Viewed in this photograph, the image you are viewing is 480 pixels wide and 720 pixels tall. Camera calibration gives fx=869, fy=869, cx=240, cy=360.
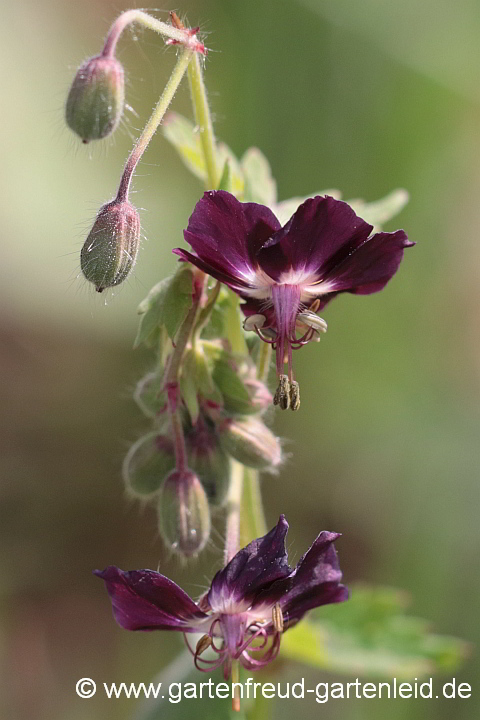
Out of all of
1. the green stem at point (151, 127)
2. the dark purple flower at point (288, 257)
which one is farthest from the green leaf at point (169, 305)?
the green stem at point (151, 127)

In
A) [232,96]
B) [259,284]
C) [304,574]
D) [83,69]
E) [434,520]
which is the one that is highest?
[232,96]

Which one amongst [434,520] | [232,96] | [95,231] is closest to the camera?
[95,231]

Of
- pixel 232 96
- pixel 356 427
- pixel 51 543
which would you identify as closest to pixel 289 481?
pixel 356 427

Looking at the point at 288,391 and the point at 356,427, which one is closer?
the point at 288,391

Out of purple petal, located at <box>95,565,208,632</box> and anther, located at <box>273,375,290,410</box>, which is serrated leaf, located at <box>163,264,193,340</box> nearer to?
anther, located at <box>273,375,290,410</box>

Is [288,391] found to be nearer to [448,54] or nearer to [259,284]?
[259,284]

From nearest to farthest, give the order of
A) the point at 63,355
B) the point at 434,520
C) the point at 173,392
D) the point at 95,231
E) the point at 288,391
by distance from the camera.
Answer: the point at 95,231
the point at 288,391
the point at 173,392
the point at 434,520
the point at 63,355
